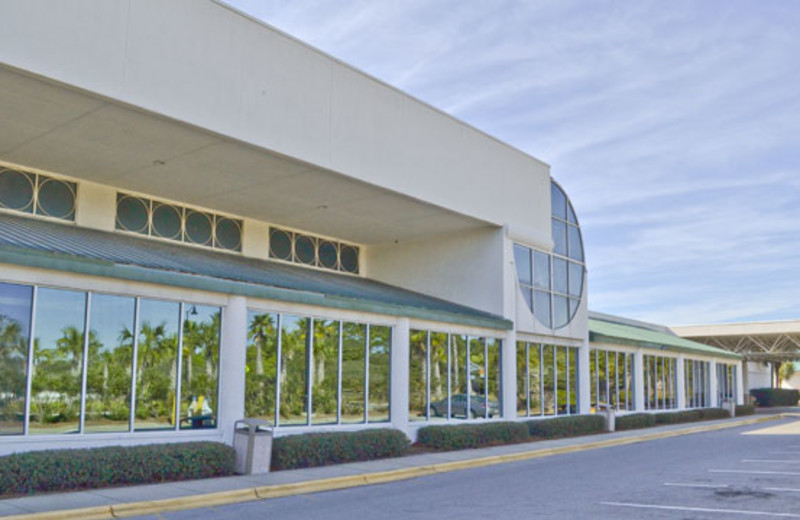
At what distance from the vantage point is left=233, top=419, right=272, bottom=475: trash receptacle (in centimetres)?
1576

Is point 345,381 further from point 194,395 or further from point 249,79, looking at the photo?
point 249,79

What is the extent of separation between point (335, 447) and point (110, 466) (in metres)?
5.40

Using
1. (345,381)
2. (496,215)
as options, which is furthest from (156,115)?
(496,215)

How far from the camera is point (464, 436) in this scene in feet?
71.3

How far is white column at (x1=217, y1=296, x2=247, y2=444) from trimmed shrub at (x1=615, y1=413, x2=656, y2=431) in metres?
17.4

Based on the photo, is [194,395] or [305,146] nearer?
[194,395]

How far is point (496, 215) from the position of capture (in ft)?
81.1

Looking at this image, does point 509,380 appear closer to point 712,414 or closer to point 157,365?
point 157,365

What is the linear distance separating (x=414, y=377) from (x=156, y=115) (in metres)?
10.7

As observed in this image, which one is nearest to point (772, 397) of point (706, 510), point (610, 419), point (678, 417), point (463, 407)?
point (678, 417)

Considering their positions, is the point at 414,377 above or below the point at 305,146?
below

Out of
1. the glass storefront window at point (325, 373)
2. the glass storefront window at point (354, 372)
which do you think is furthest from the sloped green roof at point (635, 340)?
the glass storefront window at point (325, 373)

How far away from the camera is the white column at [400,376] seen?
2144cm

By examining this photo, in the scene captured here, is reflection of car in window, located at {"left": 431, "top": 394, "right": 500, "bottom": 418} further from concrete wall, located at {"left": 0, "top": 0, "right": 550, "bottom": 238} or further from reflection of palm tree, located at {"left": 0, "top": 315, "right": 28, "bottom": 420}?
reflection of palm tree, located at {"left": 0, "top": 315, "right": 28, "bottom": 420}
